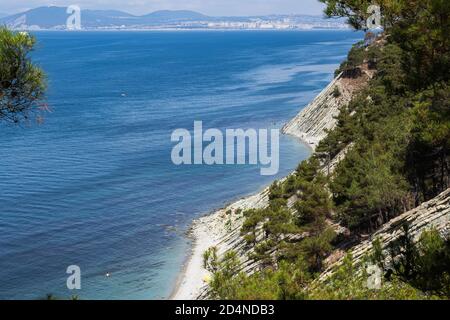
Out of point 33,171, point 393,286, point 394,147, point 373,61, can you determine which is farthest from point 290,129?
point 393,286

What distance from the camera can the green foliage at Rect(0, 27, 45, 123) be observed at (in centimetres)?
1116

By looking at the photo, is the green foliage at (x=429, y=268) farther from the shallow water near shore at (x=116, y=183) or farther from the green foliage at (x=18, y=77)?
the shallow water near shore at (x=116, y=183)

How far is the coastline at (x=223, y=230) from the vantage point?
36.3 metres

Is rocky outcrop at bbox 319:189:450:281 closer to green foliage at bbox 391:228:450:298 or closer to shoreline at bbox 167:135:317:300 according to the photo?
green foliage at bbox 391:228:450:298

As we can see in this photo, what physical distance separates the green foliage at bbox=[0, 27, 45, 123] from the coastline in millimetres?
14343

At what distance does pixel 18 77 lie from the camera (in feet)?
38.1

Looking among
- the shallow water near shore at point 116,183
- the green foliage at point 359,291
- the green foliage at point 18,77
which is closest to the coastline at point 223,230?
the shallow water near shore at point 116,183

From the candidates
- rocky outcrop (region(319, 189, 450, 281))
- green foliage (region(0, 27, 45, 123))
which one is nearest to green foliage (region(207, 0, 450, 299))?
rocky outcrop (region(319, 189, 450, 281))

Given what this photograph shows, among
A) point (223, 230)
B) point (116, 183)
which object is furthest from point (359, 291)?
point (116, 183)

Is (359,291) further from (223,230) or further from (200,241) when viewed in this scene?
(223,230)

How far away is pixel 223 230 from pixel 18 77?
3522cm

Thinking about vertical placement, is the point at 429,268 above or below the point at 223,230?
above

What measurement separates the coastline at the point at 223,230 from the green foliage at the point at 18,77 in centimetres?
1434

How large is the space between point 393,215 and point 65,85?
121564 millimetres
